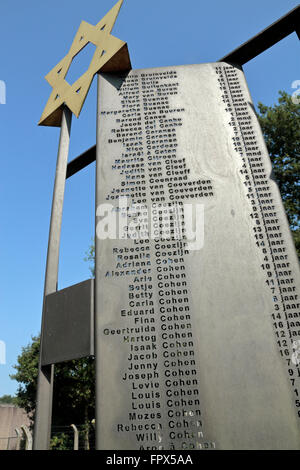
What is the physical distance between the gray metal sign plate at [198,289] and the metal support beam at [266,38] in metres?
0.44

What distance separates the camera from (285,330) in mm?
3375

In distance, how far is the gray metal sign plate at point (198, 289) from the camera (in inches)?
120

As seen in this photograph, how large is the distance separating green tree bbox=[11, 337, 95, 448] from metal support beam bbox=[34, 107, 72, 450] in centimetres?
1506

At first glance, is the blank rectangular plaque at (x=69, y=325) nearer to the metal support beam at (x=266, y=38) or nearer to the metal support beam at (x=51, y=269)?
the metal support beam at (x=51, y=269)

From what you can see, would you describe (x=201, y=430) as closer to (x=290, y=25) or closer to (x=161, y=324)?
(x=161, y=324)

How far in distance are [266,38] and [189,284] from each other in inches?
173

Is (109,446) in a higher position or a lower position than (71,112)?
lower

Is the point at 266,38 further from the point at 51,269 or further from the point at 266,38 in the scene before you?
the point at 51,269

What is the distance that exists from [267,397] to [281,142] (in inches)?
531

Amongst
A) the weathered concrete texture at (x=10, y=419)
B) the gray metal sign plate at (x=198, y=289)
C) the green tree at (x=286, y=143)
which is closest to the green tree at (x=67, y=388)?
the weathered concrete texture at (x=10, y=419)

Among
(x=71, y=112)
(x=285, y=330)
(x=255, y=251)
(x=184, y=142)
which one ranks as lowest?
(x=285, y=330)

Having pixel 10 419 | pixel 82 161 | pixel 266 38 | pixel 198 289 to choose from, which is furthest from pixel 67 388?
pixel 266 38

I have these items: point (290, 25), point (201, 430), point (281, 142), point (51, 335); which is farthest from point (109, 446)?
point (281, 142)

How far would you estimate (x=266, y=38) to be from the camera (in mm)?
5086
